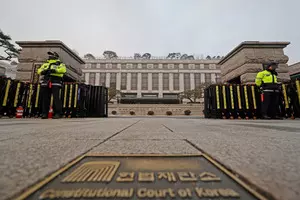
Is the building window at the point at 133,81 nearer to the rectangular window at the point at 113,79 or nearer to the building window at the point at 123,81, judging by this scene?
the building window at the point at 123,81

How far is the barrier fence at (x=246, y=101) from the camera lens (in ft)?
21.4

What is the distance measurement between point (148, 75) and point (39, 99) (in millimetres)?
40266

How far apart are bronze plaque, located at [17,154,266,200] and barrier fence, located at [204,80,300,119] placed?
22.7 feet

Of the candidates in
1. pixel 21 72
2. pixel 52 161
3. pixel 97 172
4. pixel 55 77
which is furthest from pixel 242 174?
pixel 21 72

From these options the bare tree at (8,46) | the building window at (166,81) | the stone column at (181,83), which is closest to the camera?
the bare tree at (8,46)

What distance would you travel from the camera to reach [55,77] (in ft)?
17.2

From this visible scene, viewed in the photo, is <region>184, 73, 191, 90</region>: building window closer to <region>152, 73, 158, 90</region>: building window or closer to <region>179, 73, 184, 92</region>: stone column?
<region>179, 73, 184, 92</region>: stone column

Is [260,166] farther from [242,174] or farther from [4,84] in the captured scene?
[4,84]

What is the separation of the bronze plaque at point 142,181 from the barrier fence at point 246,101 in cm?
691

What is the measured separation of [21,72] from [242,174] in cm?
1074

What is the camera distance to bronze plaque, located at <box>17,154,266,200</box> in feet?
1.29

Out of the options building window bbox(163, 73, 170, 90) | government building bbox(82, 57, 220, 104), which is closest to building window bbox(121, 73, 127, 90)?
government building bbox(82, 57, 220, 104)

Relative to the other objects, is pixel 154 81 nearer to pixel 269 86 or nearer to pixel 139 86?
pixel 139 86

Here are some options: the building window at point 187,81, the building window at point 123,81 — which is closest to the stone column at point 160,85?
the building window at point 187,81
